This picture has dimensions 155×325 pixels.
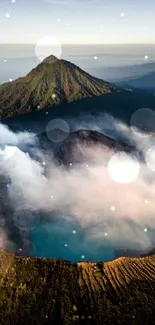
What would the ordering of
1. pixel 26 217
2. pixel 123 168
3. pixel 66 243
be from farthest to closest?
pixel 123 168 → pixel 26 217 → pixel 66 243

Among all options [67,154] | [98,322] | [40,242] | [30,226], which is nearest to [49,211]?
[30,226]

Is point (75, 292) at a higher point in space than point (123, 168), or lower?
lower

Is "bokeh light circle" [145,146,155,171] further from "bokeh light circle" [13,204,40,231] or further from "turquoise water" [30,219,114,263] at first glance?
"bokeh light circle" [13,204,40,231]

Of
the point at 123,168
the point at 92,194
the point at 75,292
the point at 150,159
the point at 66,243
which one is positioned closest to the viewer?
the point at 75,292

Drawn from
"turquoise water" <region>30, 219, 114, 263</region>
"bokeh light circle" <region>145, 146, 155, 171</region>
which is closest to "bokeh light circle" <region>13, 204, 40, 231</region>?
"turquoise water" <region>30, 219, 114, 263</region>

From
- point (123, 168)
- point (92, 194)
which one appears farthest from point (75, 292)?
point (123, 168)

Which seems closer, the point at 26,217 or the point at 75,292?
the point at 75,292

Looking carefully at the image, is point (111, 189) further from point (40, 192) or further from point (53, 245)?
point (53, 245)

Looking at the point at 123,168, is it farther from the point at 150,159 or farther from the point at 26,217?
the point at 26,217
